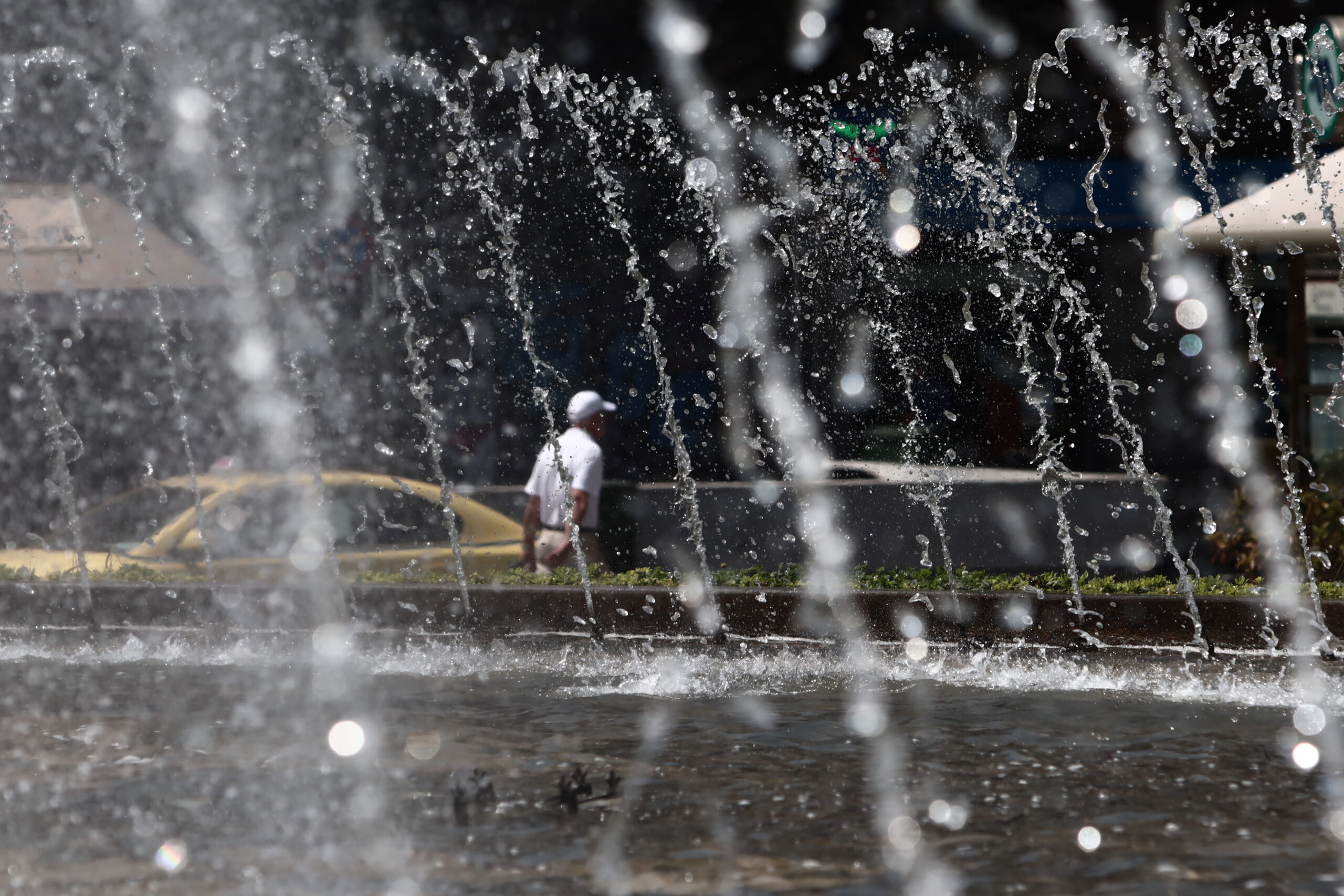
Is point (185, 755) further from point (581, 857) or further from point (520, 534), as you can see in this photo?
point (520, 534)

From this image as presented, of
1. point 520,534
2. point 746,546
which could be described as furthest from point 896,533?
point 520,534

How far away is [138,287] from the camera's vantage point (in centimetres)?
1303

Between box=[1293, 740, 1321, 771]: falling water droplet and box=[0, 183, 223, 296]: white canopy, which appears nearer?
box=[1293, 740, 1321, 771]: falling water droplet

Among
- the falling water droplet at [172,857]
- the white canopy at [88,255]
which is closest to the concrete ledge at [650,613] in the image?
the falling water droplet at [172,857]

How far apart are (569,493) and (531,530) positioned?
1.46 ft

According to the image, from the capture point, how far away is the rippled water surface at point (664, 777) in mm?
3834

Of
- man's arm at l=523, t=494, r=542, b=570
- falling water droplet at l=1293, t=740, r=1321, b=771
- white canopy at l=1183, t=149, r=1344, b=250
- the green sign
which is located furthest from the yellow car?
the green sign

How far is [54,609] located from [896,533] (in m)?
5.97

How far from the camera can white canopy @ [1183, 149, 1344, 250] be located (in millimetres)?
9188

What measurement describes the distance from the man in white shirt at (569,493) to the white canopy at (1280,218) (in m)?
3.82

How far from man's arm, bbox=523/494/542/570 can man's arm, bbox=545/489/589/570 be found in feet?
0.50

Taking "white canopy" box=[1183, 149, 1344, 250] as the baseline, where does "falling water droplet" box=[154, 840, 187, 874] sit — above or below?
below

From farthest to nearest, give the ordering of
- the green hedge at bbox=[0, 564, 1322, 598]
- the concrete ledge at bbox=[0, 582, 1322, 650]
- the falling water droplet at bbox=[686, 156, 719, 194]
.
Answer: the falling water droplet at bbox=[686, 156, 719, 194]
the green hedge at bbox=[0, 564, 1322, 598]
the concrete ledge at bbox=[0, 582, 1322, 650]

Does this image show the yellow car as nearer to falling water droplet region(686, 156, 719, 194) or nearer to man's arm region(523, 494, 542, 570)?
man's arm region(523, 494, 542, 570)
